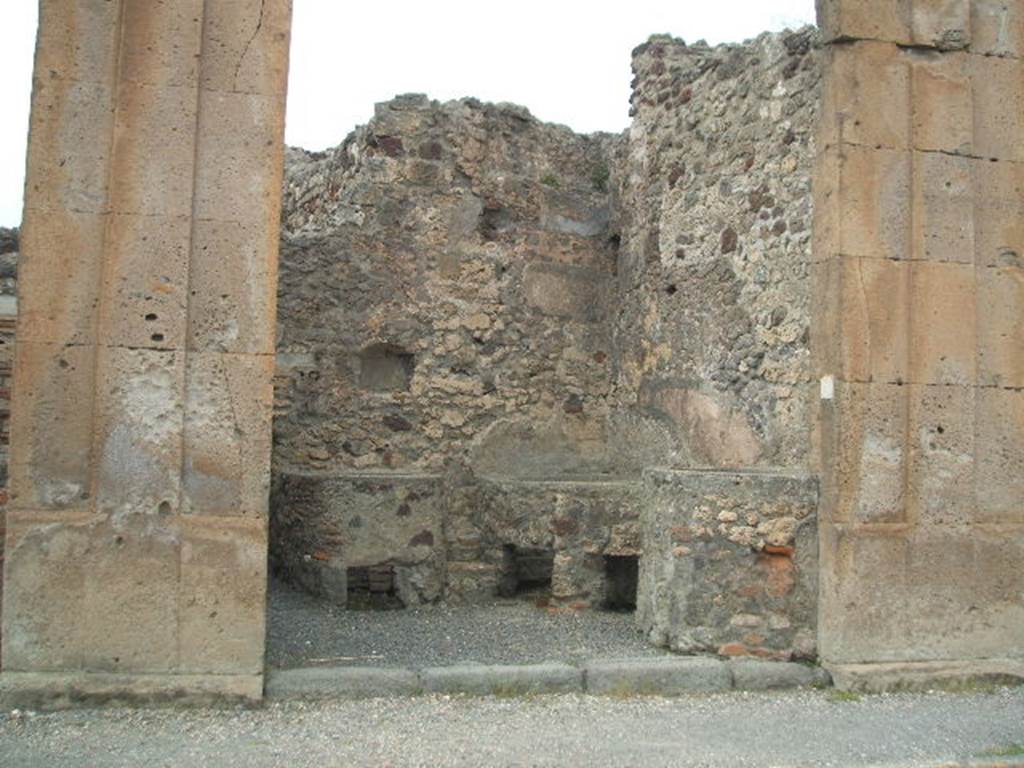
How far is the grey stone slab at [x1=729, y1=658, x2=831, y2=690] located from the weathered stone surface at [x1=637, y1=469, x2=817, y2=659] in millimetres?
112

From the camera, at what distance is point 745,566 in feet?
17.9

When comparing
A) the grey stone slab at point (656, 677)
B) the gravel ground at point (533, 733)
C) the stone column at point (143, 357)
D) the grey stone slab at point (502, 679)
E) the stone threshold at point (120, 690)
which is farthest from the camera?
the grey stone slab at point (656, 677)

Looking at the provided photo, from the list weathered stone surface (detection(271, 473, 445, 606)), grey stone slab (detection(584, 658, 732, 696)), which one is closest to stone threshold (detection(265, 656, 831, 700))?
grey stone slab (detection(584, 658, 732, 696))

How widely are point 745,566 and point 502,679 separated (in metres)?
1.39

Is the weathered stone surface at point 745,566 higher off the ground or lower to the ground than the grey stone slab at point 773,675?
higher

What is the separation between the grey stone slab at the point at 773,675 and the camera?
17.1 feet

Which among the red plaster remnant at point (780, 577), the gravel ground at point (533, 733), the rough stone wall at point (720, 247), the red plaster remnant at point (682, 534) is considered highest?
the rough stone wall at point (720, 247)

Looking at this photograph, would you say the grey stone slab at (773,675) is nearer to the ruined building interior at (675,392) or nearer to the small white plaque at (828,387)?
the ruined building interior at (675,392)

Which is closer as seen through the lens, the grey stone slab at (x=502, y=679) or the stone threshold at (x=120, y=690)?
the stone threshold at (x=120, y=690)

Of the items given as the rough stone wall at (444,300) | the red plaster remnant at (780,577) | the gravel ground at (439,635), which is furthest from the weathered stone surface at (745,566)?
the rough stone wall at (444,300)

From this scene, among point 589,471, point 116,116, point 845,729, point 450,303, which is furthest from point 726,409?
point 116,116

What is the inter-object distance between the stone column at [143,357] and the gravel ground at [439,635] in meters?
0.72

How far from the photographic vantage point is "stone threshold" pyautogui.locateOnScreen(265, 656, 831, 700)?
15.9 ft

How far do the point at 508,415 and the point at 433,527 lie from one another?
1.72 metres
